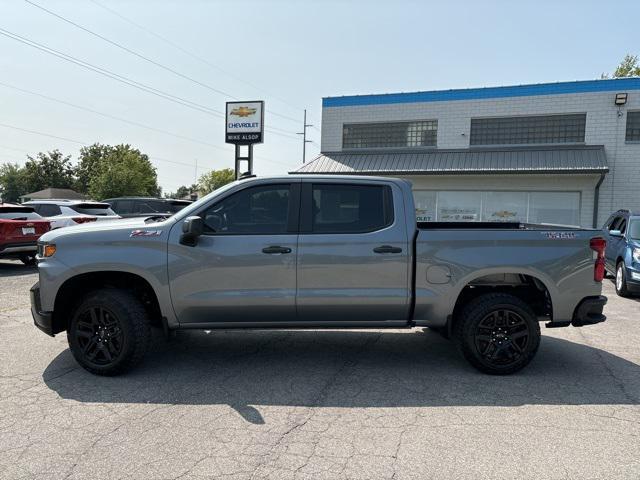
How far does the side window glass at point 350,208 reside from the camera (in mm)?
4773

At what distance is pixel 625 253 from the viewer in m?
9.52

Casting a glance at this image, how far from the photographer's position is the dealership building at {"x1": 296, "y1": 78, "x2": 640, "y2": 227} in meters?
17.5

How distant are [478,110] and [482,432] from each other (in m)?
17.9

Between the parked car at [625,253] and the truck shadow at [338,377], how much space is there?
4.11 m

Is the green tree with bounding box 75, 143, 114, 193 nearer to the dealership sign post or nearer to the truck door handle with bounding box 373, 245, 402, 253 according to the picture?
the dealership sign post

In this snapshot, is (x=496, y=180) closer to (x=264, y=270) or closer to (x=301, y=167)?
(x=301, y=167)

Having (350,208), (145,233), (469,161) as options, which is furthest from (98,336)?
(469,161)

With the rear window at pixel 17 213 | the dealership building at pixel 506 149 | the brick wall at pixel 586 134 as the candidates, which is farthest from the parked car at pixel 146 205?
the brick wall at pixel 586 134

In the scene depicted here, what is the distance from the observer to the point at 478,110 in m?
19.4

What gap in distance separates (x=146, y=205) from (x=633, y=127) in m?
17.8

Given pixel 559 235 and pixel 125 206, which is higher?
pixel 125 206

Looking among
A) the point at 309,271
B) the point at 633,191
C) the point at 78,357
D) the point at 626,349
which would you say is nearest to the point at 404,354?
the point at 309,271

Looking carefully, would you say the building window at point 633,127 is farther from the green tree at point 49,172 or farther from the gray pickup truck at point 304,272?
the green tree at point 49,172

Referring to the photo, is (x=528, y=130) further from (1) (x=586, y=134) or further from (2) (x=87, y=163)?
(2) (x=87, y=163)
